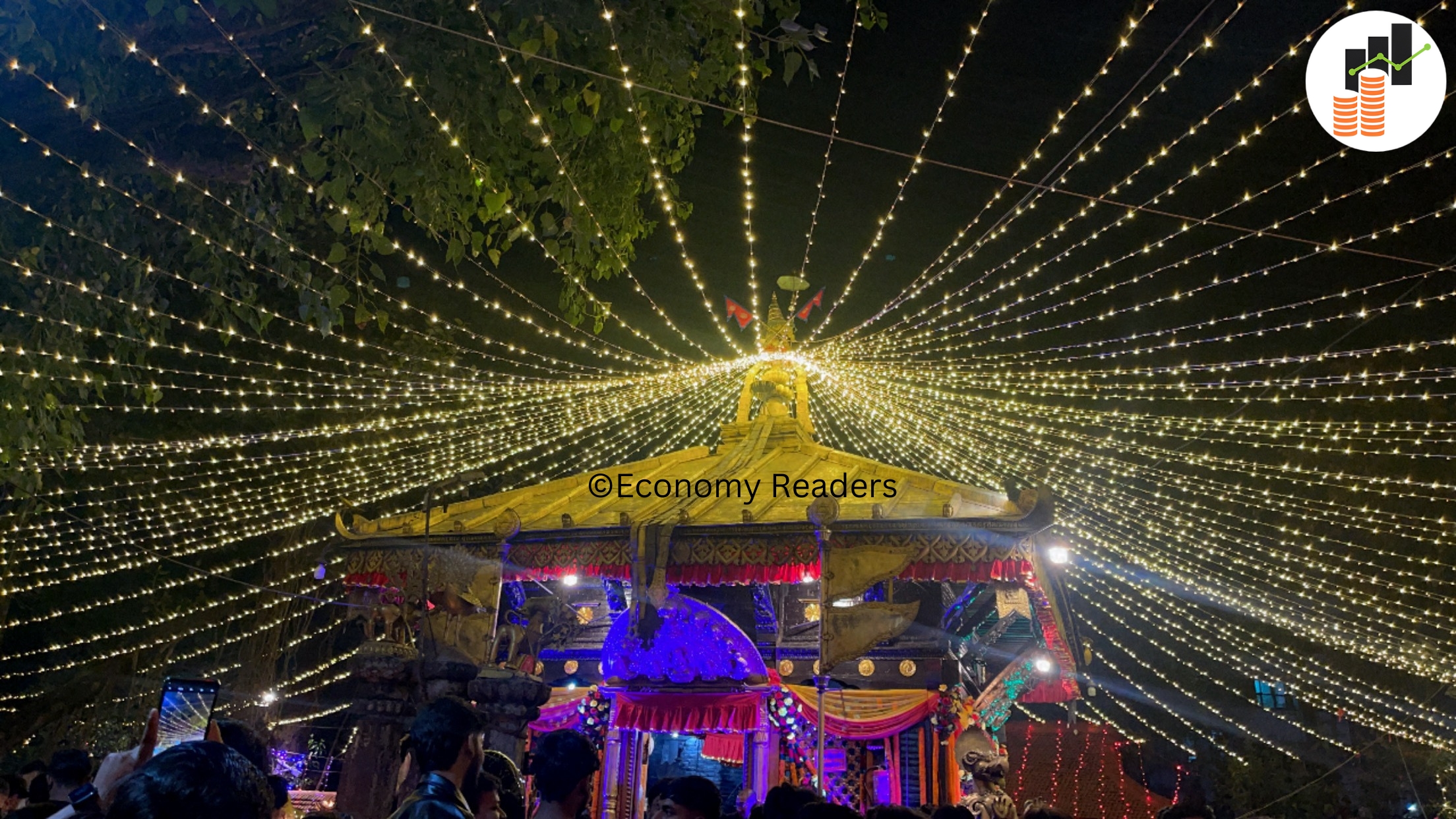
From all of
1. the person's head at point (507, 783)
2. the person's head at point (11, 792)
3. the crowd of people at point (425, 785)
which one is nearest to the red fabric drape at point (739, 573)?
the crowd of people at point (425, 785)

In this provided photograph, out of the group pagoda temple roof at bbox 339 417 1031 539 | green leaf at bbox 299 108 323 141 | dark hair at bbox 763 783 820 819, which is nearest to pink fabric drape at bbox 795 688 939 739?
pagoda temple roof at bbox 339 417 1031 539

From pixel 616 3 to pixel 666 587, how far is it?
6719mm

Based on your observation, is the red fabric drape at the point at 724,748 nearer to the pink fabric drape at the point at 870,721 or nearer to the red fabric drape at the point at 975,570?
the pink fabric drape at the point at 870,721

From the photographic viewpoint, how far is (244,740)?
3279 mm

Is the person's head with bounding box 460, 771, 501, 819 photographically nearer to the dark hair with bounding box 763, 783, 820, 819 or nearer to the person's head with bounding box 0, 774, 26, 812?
the dark hair with bounding box 763, 783, 820, 819

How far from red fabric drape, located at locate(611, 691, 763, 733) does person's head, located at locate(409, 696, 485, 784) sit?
758 centimetres

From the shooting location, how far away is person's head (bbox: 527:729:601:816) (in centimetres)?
350

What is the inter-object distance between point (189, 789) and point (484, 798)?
1840mm

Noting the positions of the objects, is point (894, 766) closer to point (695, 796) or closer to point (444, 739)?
point (695, 796)

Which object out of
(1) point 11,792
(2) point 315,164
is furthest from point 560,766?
(1) point 11,792

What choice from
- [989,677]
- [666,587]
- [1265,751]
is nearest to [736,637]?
[666,587]

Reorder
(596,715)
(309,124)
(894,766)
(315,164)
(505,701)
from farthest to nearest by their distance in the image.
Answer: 1. (596,715)
2. (894,766)
3. (505,701)
4. (315,164)
5. (309,124)

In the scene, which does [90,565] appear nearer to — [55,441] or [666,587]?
[55,441]

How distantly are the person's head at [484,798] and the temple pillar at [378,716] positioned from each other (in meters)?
2.85
